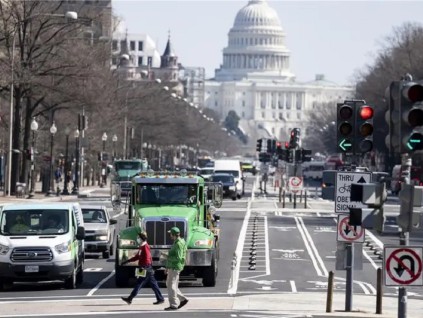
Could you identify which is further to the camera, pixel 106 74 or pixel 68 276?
pixel 106 74

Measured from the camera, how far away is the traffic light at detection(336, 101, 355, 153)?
1038 inches

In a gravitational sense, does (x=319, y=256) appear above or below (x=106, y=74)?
below

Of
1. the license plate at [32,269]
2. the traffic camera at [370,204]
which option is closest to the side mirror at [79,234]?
the license plate at [32,269]

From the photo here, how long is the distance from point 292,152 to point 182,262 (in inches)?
2107

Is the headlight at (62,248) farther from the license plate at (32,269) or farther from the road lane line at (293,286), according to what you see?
the road lane line at (293,286)

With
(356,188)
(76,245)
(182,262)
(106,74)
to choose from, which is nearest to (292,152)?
(106,74)

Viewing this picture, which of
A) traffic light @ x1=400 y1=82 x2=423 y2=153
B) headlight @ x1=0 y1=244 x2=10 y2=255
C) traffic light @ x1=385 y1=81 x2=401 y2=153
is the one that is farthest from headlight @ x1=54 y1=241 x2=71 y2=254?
traffic light @ x1=400 y1=82 x2=423 y2=153

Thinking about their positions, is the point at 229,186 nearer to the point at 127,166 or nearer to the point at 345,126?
the point at 127,166

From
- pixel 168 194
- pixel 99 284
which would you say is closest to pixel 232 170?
pixel 99 284

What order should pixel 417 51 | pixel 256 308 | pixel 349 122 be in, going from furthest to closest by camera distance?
pixel 417 51 < pixel 256 308 < pixel 349 122

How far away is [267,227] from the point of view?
59594mm

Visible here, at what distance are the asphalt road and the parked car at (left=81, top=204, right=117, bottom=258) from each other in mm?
376

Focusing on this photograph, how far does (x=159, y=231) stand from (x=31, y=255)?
266 cm

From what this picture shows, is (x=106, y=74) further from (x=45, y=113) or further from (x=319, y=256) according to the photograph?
(x=319, y=256)
